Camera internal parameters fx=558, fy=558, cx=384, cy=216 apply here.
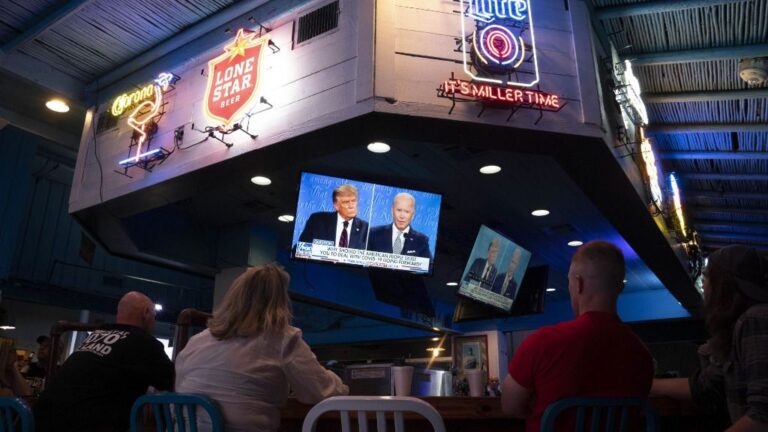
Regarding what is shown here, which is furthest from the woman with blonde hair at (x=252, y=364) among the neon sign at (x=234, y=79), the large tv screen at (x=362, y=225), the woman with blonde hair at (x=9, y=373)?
the woman with blonde hair at (x=9, y=373)

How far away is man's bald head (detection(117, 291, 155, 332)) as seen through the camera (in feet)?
10.2

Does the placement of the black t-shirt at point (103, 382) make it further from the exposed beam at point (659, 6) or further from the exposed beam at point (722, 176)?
the exposed beam at point (722, 176)

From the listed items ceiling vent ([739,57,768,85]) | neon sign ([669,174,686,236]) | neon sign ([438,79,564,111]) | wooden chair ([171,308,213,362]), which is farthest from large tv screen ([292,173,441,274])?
neon sign ([669,174,686,236])

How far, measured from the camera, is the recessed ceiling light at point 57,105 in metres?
5.80

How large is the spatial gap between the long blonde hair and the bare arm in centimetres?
152

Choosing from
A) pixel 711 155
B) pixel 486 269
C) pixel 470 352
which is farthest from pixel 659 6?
pixel 470 352

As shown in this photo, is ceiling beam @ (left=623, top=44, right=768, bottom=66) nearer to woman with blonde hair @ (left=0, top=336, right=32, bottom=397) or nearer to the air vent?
the air vent

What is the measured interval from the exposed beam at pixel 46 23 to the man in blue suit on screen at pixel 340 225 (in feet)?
8.60

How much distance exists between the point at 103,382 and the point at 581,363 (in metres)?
2.19

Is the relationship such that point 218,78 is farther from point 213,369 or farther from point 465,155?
point 213,369

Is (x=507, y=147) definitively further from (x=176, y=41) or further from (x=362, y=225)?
(x=176, y=41)

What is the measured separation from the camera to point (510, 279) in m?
6.64

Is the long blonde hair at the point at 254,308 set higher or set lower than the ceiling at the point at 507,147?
lower

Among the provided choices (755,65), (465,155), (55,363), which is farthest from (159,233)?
(755,65)
